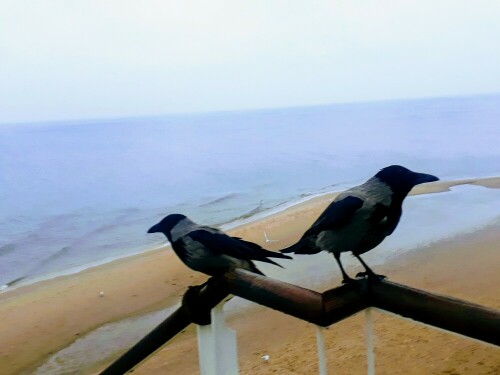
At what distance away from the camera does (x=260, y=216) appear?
64.1 feet

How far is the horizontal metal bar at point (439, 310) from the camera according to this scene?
3.21 ft

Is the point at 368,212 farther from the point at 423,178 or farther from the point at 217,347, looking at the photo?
the point at 217,347

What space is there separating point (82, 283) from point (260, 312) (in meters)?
5.31

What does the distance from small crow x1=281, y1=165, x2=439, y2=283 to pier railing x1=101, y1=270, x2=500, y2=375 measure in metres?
0.29

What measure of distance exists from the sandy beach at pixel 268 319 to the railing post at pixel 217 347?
259cm

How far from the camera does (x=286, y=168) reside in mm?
36500

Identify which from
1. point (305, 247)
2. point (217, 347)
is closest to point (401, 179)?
point (305, 247)

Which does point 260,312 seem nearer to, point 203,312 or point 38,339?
point 38,339

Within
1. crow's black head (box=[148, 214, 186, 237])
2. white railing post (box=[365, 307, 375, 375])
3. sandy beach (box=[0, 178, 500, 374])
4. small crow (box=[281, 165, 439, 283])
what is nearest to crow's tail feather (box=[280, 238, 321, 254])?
small crow (box=[281, 165, 439, 283])

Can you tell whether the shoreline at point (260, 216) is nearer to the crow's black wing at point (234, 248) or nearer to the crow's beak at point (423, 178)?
the crow's black wing at point (234, 248)

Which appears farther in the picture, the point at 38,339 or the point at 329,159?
the point at 329,159

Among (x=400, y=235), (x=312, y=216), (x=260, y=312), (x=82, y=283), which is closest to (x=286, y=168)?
(x=312, y=216)

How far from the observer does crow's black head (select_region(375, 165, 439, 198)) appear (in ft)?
5.22

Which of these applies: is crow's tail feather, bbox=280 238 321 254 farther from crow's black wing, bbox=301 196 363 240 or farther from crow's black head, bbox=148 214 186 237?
crow's black head, bbox=148 214 186 237
